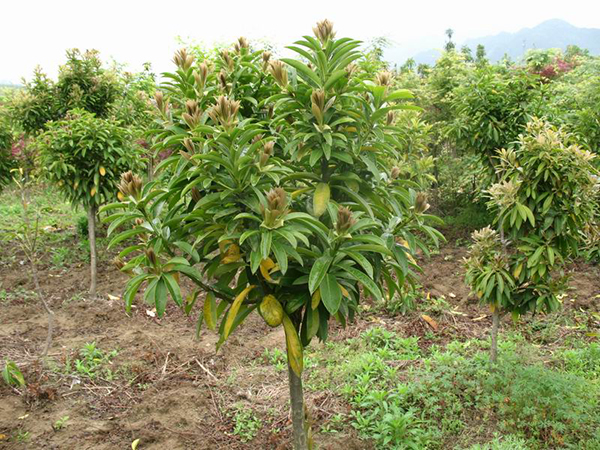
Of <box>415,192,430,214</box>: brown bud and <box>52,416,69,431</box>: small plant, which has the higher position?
<box>415,192,430,214</box>: brown bud

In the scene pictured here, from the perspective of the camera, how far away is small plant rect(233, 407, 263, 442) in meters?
3.28

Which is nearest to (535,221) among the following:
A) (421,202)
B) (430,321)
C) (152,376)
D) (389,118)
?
(430,321)

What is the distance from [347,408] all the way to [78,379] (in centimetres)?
227

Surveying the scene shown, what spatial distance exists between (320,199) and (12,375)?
131 inches

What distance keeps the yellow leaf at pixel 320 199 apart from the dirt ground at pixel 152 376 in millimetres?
1936

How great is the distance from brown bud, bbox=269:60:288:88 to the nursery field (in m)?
2.08

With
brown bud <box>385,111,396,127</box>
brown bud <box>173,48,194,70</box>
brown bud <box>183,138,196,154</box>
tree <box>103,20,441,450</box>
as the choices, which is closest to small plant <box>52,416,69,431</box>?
tree <box>103,20,441,450</box>

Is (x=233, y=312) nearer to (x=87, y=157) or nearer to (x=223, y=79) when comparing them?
(x=223, y=79)

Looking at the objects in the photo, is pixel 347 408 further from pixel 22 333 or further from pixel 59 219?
pixel 59 219

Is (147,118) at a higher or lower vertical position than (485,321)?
higher

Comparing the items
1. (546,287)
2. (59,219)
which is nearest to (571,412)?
(546,287)

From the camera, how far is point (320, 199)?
1929 millimetres

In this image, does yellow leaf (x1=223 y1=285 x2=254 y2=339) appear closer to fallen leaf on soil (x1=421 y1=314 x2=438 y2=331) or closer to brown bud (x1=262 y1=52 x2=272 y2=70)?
brown bud (x1=262 y1=52 x2=272 y2=70)

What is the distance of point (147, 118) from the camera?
7.36m
